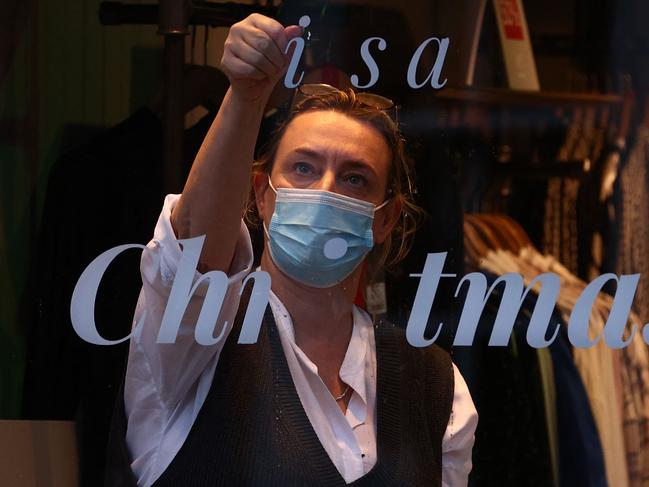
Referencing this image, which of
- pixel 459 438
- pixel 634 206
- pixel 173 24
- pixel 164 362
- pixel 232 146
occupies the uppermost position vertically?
pixel 173 24

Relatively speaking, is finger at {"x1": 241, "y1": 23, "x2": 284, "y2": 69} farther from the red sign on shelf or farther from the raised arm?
the red sign on shelf

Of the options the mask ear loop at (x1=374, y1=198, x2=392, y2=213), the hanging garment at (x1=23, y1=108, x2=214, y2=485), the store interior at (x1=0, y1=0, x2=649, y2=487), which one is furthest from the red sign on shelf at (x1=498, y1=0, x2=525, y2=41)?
Result: the hanging garment at (x1=23, y1=108, x2=214, y2=485)

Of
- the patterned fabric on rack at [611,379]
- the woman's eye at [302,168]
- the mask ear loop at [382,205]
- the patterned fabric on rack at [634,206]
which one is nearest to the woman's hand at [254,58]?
the woman's eye at [302,168]

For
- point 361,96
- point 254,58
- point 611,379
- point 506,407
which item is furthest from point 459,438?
point 254,58

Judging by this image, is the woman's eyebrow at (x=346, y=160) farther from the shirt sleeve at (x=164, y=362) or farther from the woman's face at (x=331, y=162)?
the shirt sleeve at (x=164, y=362)

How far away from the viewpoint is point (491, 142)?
1.42 meters

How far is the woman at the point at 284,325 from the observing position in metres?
1.21

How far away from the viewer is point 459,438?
4.44 ft

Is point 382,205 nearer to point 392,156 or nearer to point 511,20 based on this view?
point 392,156

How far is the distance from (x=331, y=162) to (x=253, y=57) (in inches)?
7.0

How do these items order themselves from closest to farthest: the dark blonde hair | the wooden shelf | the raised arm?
the raised arm, the dark blonde hair, the wooden shelf

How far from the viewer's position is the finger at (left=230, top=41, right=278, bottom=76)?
123cm

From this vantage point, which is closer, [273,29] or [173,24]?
[273,29]

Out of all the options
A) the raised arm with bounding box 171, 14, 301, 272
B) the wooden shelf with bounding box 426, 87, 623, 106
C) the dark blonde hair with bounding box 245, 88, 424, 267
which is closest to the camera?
the raised arm with bounding box 171, 14, 301, 272
